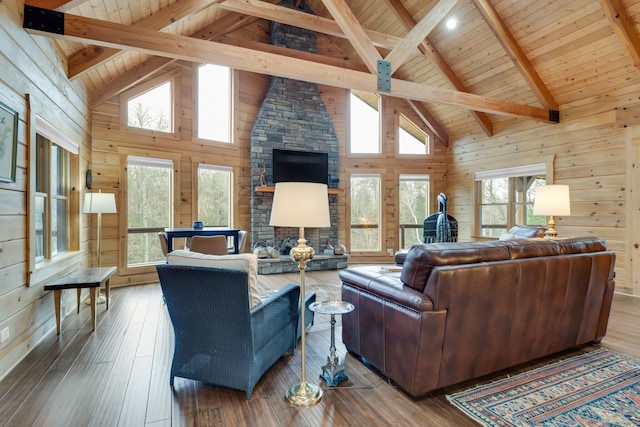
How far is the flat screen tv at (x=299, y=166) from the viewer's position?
6.34m

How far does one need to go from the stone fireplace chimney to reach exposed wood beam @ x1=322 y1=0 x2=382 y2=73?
2.73 m

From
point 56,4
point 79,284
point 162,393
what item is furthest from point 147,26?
point 162,393

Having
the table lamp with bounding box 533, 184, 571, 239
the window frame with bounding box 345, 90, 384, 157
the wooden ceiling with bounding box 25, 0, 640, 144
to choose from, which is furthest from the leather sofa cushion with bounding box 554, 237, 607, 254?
the window frame with bounding box 345, 90, 384, 157

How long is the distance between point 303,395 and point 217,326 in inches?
27.5

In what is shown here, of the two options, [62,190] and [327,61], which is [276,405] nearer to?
[62,190]

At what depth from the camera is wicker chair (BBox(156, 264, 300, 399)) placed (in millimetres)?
1904

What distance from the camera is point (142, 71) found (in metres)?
4.96

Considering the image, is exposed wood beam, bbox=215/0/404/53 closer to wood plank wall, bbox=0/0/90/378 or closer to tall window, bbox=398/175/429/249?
wood plank wall, bbox=0/0/90/378

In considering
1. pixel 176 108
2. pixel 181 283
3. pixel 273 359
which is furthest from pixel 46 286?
pixel 176 108

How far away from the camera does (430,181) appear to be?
296 inches

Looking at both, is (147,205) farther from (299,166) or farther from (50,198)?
(299,166)

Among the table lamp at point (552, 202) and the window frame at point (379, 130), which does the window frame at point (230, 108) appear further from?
the table lamp at point (552, 202)

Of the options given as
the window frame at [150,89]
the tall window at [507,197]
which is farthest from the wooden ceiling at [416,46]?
the tall window at [507,197]

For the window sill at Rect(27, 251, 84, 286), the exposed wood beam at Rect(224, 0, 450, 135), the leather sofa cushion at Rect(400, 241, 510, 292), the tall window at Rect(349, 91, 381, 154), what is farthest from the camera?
the tall window at Rect(349, 91, 381, 154)
